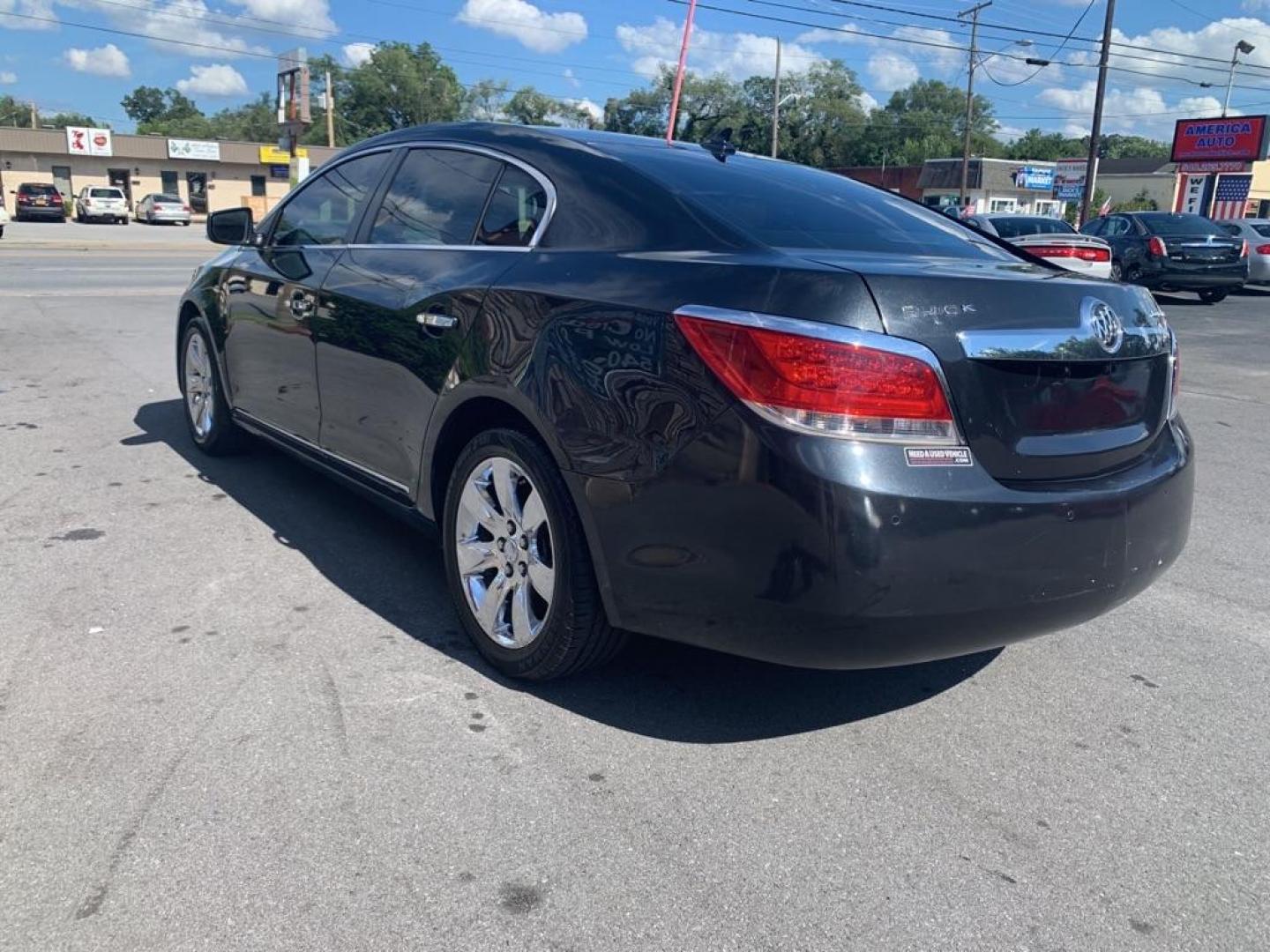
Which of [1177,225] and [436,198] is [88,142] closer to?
[1177,225]

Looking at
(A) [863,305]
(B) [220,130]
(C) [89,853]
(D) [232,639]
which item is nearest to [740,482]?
(A) [863,305]

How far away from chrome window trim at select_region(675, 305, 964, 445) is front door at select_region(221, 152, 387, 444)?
229 cm

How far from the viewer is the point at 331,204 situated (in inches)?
179

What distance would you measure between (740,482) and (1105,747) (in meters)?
1.40

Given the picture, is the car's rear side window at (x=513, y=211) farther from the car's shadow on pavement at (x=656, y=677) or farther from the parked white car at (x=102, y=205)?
the parked white car at (x=102, y=205)

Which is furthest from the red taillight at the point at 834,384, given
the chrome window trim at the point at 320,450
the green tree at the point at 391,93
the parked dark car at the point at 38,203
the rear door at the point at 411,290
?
the green tree at the point at 391,93

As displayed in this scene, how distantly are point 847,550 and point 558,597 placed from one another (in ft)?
3.00

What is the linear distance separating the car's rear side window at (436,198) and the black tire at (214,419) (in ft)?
5.91

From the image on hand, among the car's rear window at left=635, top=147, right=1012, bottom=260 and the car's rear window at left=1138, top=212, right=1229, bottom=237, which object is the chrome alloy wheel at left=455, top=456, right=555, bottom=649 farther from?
the car's rear window at left=1138, top=212, right=1229, bottom=237

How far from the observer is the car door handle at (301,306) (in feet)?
14.0

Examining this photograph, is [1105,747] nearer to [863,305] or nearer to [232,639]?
[863,305]

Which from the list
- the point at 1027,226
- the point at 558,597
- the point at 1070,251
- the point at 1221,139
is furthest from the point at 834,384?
the point at 1221,139

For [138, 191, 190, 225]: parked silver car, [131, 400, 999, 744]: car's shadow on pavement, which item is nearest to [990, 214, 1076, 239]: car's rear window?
[131, 400, 999, 744]: car's shadow on pavement

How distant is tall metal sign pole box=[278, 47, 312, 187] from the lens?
139 ft
